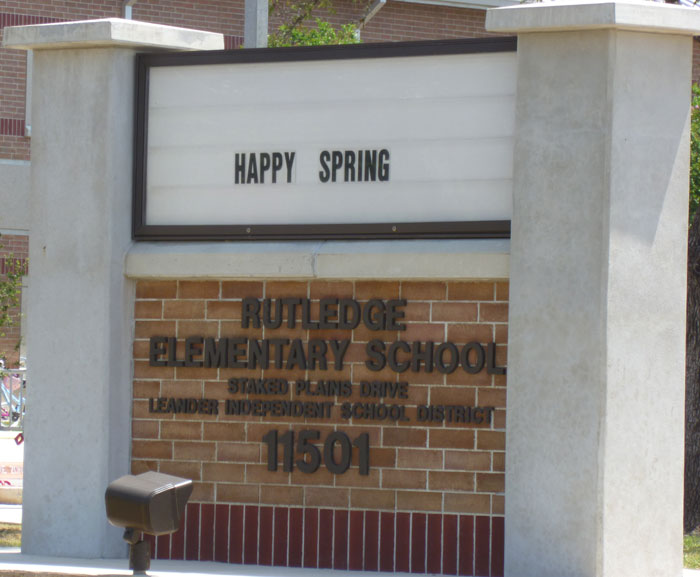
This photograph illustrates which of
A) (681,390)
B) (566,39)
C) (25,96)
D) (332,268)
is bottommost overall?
(681,390)

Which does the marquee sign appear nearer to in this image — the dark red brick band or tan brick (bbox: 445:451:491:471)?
tan brick (bbox: 445:451:491:471)

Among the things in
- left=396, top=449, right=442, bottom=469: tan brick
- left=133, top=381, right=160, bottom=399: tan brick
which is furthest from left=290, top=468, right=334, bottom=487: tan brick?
left=133, top=381, right=160, bottom=399: tan brick

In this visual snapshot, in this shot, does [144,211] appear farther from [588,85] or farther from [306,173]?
[588,85]

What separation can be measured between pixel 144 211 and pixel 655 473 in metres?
3.59

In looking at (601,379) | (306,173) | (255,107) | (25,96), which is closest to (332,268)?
(306,173)

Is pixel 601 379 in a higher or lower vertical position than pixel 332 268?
lower

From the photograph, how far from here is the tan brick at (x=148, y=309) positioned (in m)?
8.63

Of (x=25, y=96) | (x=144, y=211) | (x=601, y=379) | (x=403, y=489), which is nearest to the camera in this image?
(x=601, y=379)

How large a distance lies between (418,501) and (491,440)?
574 mm

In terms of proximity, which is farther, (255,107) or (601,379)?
(255,107)

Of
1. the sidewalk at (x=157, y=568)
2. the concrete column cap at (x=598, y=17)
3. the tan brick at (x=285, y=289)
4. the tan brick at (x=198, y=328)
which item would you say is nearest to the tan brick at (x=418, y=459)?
the sidewalk at (x=157, y=568)

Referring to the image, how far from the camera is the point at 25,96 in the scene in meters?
23.5

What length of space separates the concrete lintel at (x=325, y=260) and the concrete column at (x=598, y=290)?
0.88 ft

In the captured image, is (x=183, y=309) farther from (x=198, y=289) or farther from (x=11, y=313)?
(x=11, y=313)
